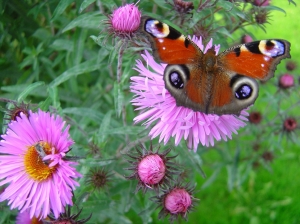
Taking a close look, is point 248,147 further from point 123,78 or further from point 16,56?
point 16,56

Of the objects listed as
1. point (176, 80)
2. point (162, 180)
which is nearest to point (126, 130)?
point (162, 180)

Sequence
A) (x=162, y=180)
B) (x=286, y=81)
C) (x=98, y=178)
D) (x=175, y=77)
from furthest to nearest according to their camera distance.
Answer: (x=286, y=81) → (x=98, y=178) → (x=162, y=180) → (x=175, y=77)

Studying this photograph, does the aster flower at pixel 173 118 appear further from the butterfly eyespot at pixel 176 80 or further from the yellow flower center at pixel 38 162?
the yellow flower center at pixel 38 162

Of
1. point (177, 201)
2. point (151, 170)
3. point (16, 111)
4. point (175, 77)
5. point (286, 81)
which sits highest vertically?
point (175, 77)

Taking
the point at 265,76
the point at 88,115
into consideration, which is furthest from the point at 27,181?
the point at 265,76

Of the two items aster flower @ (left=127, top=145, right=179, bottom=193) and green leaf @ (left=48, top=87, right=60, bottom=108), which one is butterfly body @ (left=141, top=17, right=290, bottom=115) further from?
green leaf @ (left=48, top=87, right=60, bottom=108)

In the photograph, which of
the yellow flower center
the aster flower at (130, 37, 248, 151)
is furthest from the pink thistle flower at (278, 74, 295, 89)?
the yellow flower center

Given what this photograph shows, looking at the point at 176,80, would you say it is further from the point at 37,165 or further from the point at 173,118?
the point at 37,165
